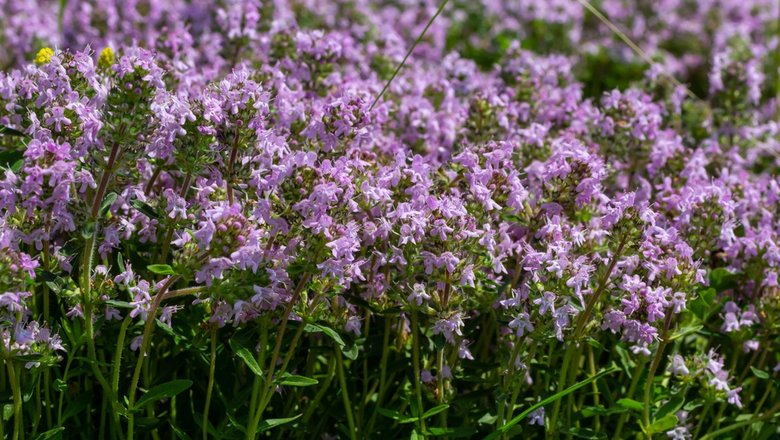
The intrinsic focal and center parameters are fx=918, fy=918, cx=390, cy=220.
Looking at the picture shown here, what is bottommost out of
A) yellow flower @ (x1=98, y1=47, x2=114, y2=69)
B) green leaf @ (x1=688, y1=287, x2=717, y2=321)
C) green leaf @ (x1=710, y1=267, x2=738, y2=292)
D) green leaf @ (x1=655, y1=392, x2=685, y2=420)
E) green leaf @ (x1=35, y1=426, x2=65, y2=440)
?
green leaf @ (x1=35, y1=426, x2=65, y2=440)

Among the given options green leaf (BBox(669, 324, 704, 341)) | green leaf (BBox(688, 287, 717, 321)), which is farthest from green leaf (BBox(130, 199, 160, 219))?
green leaf (BBox(688, 287, 717, 321))

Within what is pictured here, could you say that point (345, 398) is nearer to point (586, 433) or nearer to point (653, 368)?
point (586, 433)

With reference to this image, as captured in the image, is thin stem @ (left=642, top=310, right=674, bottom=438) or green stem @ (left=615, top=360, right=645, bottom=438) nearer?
thin stem @ (left=642, top=310, right=674, bottom=438)

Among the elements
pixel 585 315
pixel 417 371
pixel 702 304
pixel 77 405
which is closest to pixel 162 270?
pixel 77 405

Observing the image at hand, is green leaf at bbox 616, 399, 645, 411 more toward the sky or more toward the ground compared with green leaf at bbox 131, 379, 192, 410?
more toward the sky

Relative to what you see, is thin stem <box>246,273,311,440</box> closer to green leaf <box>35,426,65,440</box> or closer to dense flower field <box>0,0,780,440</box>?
dense flower field <box>0,0,780,440</box>

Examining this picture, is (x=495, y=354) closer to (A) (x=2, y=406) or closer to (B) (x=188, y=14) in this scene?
(A) (x=2, y=406)
